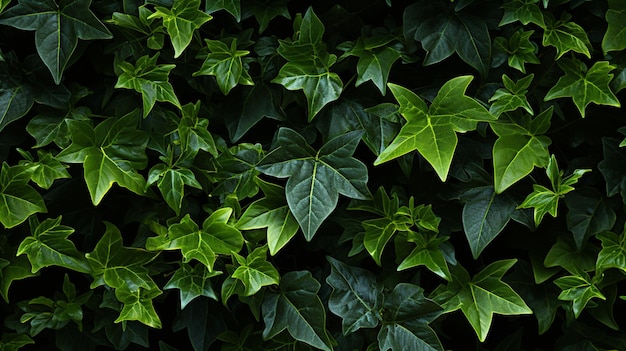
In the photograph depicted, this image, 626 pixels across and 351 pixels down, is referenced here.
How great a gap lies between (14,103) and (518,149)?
3.94ft

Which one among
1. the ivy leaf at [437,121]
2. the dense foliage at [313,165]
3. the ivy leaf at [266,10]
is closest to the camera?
the ivy leaf at [437,121]

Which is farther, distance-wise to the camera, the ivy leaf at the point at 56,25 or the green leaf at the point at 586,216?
the green leaf at the point at 586,216

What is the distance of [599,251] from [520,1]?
0.64 m

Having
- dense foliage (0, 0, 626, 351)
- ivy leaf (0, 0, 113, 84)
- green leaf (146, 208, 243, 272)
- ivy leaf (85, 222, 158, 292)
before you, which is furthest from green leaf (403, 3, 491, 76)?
ivy leaf (85, 222, 158, 292)

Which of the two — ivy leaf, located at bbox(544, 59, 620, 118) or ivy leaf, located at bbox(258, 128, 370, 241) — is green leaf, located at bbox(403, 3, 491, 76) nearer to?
ivy leaf, located at bbox(544, 59, 620, 118)

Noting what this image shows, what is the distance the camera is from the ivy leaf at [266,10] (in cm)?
181

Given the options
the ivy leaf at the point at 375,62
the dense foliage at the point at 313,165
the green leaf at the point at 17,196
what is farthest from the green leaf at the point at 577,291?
the green leaf at the point at 17,196

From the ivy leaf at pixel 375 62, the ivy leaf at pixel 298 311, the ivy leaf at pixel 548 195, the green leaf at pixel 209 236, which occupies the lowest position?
the ivy leaf at pixel 298 311

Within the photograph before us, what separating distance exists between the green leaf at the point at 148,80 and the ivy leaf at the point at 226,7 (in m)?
0.17

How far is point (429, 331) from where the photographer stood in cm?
173

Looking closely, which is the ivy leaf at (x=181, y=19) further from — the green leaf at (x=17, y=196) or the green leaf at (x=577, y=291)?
the green leaf at (x=577, y=291)

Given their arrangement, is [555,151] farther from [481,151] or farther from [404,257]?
[404,257]

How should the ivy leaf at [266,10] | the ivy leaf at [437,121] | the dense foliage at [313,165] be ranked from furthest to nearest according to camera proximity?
1. the ivy leaf at [266,10]
2. the dense foliage at [313,165]
3. the ivy leaf at [437,121]

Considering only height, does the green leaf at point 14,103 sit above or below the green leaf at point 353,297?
above
